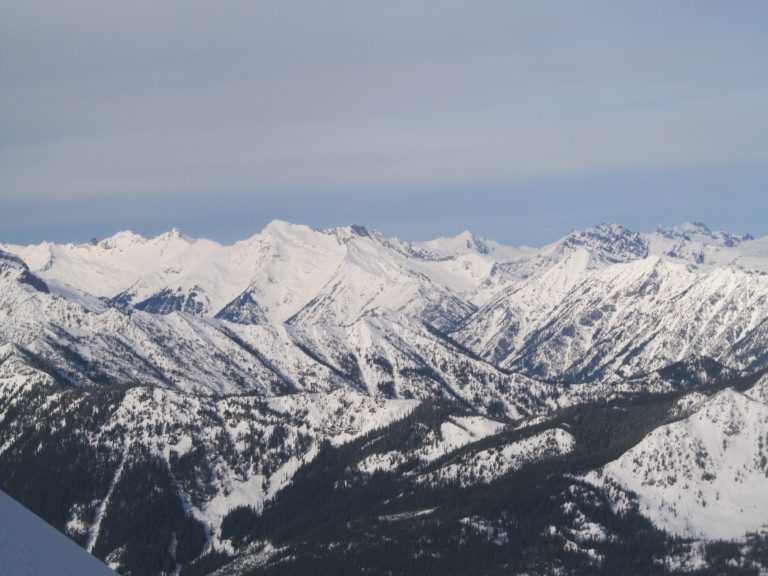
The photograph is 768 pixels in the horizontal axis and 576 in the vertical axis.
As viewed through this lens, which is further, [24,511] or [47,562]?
[24,511]

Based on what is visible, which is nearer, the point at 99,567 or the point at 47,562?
the point at 47,562

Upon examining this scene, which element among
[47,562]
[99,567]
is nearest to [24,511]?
[99,567]

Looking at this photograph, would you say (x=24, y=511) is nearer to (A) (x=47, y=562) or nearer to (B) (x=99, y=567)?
(B) (x=99, y=567)
